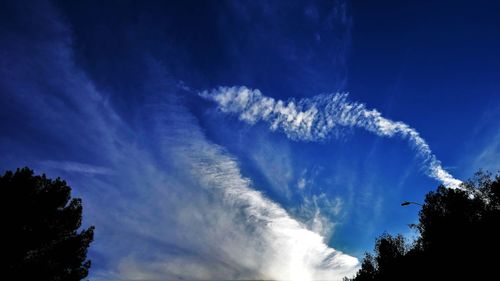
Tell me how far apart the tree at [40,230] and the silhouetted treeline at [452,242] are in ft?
145

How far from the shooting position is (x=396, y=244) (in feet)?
190

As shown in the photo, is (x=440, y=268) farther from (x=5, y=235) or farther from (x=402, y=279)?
(x=5, y=235)

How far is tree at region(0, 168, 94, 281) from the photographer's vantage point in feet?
94.2

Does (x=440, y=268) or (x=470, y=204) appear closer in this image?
(x=440, y=268)

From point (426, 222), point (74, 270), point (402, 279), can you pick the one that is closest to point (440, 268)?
point (402, 279)

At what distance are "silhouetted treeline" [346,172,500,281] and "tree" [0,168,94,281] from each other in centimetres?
4406

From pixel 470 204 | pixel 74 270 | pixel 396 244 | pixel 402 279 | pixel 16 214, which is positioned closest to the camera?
pixel 16 214

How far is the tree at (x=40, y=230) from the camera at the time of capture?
28.7 meters

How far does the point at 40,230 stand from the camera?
31562 mm

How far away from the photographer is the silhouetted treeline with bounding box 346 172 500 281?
2997 cm

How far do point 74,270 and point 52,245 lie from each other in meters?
4.88

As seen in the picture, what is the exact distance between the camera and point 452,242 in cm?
3584

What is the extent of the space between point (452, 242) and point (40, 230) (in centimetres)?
4859

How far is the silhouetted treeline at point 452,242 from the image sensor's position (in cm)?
2997
